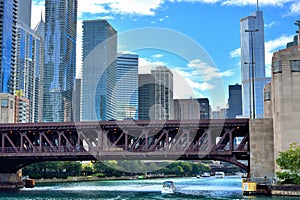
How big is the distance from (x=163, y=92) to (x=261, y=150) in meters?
90.9

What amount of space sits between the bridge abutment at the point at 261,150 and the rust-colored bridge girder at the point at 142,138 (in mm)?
2299

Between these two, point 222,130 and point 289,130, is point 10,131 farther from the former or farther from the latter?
point 289,130

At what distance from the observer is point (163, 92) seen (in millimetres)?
170250

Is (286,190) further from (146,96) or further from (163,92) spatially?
(146,96)

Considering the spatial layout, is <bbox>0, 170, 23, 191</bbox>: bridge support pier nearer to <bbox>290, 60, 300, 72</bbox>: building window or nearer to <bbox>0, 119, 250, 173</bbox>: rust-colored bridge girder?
<bbox>0, 119, 250, 173</bbox>: rust-colored bridge girder

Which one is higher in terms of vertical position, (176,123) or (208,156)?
(176,123)

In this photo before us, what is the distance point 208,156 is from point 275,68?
2006 centimetres

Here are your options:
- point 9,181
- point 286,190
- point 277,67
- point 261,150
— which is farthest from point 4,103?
point 286,190

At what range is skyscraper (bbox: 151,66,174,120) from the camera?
16900 cm

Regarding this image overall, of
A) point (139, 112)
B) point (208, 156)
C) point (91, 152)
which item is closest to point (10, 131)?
point (91, 152)

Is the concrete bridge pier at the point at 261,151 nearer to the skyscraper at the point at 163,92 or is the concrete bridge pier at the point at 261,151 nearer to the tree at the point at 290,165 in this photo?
the tree at the point at 290,165

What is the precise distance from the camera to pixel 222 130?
87688 millimetres

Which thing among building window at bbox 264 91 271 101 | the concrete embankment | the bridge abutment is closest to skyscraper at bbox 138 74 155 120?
building window at bbox 264 91 271 101

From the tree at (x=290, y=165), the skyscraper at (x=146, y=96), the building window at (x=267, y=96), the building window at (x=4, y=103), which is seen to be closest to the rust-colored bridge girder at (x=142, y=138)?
the tree at (x=290, y=165)
